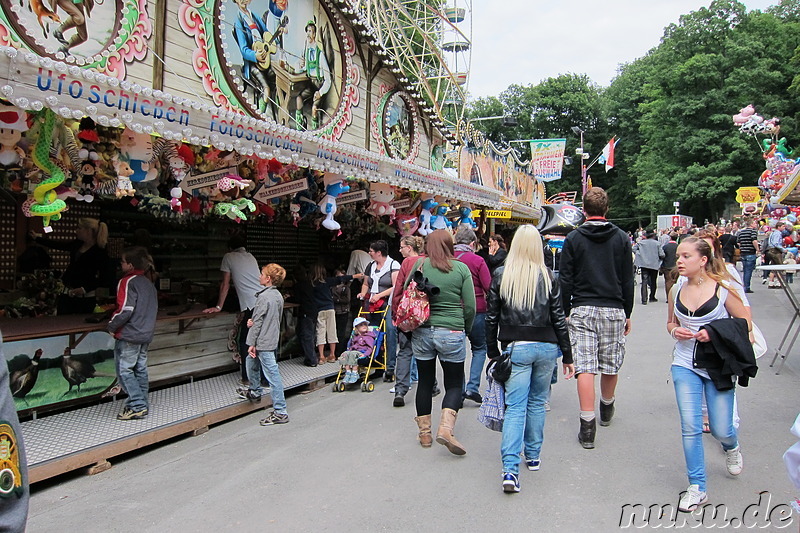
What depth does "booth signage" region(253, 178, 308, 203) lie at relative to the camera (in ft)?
21.7

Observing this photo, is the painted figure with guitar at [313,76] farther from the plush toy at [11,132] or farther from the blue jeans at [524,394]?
the blue jeans at [524,394]

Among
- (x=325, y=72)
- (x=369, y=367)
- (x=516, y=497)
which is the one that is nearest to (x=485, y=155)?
(x=325, y=72)

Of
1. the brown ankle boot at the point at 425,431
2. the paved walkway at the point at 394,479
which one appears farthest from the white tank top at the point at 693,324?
the brown ankle boot at the point at 425,431

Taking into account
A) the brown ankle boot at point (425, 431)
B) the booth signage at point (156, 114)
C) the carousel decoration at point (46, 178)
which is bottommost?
the brown ankle boot at point (425, 431)

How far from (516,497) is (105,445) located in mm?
3377

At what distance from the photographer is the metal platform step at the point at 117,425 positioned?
14.0 feet

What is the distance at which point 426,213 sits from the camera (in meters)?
9.95

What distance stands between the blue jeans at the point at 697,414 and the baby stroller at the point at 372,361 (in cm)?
394

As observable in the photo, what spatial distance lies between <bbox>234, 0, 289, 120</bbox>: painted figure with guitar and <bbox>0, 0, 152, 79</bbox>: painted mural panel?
4.66 feet

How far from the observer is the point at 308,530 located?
10.9 feet

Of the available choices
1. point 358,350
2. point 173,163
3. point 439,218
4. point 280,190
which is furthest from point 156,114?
point 439,218

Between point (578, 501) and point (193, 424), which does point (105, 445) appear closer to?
point (193, 424)

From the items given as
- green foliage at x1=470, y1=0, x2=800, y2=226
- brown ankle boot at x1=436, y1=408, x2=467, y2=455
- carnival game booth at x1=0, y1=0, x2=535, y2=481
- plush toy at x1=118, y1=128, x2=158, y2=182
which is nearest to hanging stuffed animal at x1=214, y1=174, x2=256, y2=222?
carnival game booth at x1=0, y1=0, x2=535, y2=481

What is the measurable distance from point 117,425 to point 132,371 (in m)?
0.50
